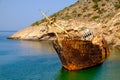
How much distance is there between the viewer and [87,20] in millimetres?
94250

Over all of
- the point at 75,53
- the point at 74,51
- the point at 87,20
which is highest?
the point at 74,51

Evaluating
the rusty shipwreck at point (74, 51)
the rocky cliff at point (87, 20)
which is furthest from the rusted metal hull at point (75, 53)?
the rocky cliff at point (87, 20)

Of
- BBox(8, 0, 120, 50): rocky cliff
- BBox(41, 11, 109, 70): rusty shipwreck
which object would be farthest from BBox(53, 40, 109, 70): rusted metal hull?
BBox(8, 0, 120, 50): rocky cliff

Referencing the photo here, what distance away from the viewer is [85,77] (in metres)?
36.1

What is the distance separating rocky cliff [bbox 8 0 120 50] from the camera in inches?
3116

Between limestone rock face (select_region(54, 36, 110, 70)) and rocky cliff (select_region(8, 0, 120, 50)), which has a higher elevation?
limestone rock face (select_region(54, 36, 110, 70))

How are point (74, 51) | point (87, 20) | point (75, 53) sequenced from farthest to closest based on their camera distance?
point (87, 20)
point (75, 53)
point (74, 51)

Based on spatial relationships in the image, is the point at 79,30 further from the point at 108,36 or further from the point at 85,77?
the point at 85,77

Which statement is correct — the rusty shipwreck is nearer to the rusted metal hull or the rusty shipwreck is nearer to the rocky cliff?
the rusted metal hull

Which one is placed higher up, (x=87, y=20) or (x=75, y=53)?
(x=75, y=53)

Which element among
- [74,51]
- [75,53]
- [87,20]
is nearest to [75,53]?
[75,53]

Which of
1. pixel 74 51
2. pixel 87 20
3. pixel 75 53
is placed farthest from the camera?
pixel 87 20

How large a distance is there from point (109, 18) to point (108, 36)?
1130 cm

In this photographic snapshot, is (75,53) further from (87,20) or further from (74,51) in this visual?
(87,20)
